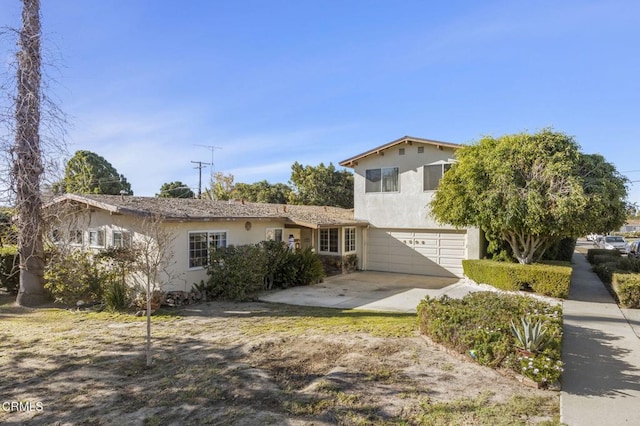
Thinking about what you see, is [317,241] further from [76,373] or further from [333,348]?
[76,373]

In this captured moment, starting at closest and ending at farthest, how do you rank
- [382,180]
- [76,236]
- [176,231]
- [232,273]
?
[176,231] → [232,273] → [76,236] → [382,180]

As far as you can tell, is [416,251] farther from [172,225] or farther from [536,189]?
[172,225]

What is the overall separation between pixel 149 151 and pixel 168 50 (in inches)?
363

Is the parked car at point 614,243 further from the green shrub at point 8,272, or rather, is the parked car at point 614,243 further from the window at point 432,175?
the green shrub at point 8,272

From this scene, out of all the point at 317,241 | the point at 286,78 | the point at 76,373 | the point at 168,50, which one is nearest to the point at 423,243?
the point at 317,241

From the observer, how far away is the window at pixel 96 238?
45.5ft

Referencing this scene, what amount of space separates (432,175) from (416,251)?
153 inches

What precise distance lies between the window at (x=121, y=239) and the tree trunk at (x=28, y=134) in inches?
86.4

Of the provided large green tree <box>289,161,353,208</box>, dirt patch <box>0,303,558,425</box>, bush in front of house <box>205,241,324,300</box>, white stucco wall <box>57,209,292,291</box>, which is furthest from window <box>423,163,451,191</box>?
large green tree <box>289,161,353,208</box>

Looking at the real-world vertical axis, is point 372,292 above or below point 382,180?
below

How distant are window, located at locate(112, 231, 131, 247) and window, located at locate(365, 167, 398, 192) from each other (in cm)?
1194

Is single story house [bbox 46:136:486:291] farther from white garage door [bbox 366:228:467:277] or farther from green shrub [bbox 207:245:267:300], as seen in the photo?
green shrub [bbox 207:245:267:300]

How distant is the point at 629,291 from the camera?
11.6 metres

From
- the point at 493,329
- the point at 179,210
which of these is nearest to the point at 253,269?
the point at 179,210
